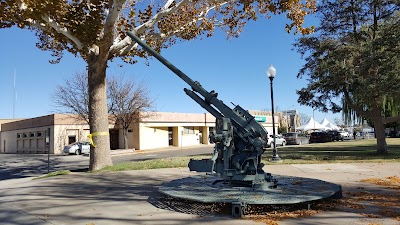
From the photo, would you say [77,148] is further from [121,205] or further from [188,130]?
[121,205]

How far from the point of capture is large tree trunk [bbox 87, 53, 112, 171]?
14.2m

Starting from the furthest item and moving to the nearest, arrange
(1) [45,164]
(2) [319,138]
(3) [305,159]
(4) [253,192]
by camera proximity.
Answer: (2) [319,138] → (1) [45,164] → (3) [305,159] → (4) [253,192]

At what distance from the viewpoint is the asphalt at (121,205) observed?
19.0ft

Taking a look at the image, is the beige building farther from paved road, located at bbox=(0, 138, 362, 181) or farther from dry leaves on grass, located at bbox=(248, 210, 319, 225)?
dry leaves on grass, located at bbox=(248, 210, 319, 225)

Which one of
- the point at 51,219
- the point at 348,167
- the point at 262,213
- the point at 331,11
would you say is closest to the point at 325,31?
the point at 331,11

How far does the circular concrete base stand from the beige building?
31869 millimetres

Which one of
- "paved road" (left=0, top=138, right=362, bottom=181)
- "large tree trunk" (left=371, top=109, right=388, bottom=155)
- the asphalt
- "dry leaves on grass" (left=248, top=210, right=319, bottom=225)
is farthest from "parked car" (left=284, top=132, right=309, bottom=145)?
"dry leaves on grass" (left=248, top=210, right=319, bottom=225)

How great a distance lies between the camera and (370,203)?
684 centimetres

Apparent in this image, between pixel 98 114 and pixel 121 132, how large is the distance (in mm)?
31186

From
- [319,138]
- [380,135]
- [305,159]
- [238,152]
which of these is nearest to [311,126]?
[319,138]

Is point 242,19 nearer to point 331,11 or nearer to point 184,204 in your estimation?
point 331,11

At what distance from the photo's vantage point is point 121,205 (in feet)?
23.1

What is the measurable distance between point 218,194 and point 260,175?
3.67 ft

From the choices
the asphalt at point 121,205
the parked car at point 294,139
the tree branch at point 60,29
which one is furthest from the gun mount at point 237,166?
the parked car at point 294,139
